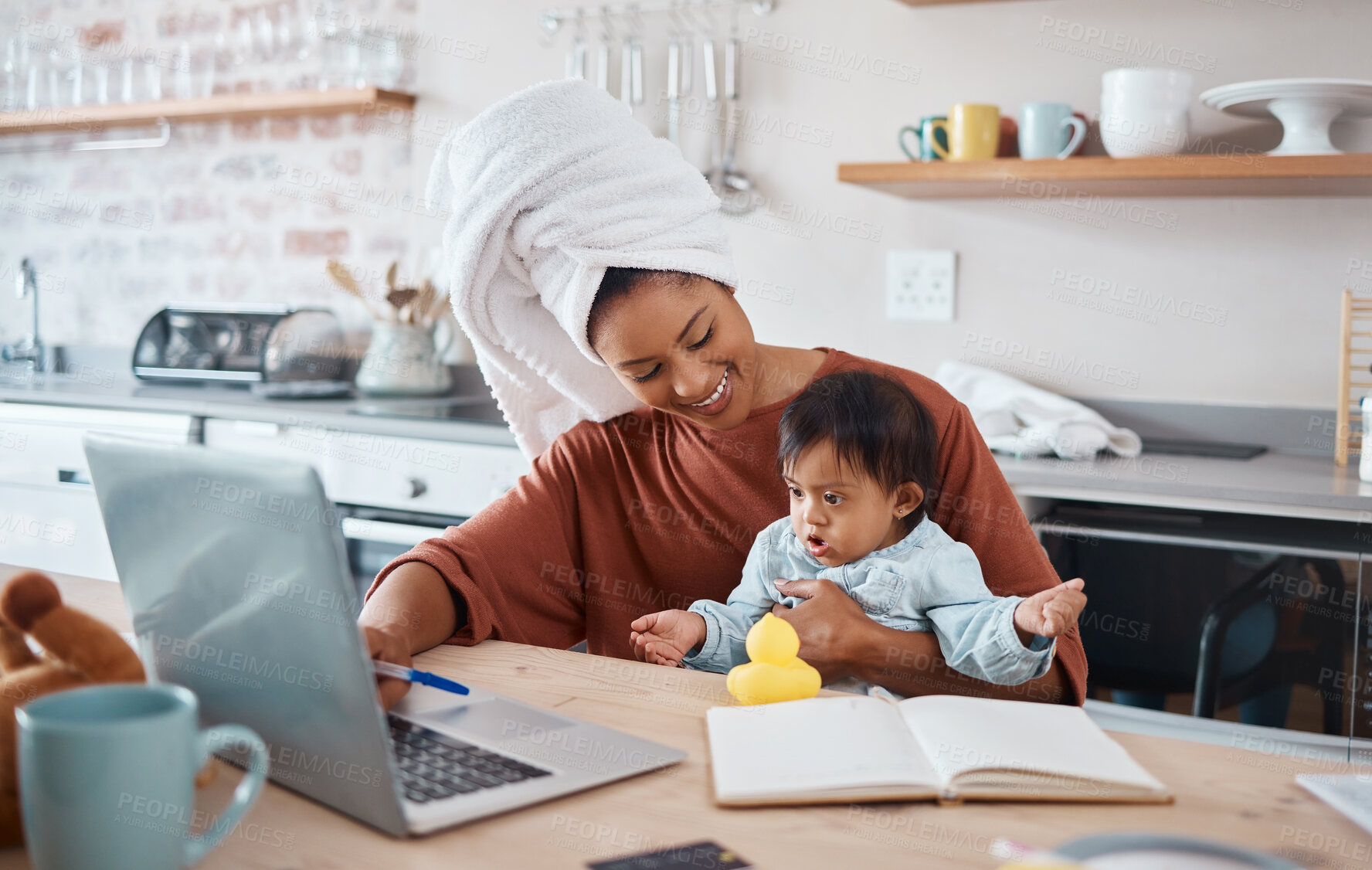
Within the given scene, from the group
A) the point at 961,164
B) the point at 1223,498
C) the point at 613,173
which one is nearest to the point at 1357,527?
the point at 1223,498

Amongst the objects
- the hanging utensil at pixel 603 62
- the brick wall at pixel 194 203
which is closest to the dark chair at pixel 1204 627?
the hanging utensil at pixel 603 62

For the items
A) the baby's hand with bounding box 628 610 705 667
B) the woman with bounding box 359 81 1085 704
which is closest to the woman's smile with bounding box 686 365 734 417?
the woman with bounding box 359 81 1085 704

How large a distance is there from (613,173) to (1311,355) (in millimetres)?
1731

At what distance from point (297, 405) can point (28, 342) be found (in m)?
1.75

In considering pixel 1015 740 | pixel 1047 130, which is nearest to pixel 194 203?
pixel 1047 130

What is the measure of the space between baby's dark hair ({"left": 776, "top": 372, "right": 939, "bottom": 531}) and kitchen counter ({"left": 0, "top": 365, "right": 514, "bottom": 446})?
120cm

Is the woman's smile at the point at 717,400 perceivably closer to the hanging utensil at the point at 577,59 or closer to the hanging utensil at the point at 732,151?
the hanging utensil at the point at 732,151

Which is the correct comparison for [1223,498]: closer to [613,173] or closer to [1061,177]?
[1061,177]

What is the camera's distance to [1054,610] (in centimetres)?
98

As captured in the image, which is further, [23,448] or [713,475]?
[23,448]

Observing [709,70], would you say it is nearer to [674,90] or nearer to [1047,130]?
[674,90]

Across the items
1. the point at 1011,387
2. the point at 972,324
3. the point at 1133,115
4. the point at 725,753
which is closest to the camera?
the point at 725,753

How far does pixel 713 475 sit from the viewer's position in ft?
4.82

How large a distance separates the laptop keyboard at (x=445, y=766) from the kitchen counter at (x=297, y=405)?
160 cm
